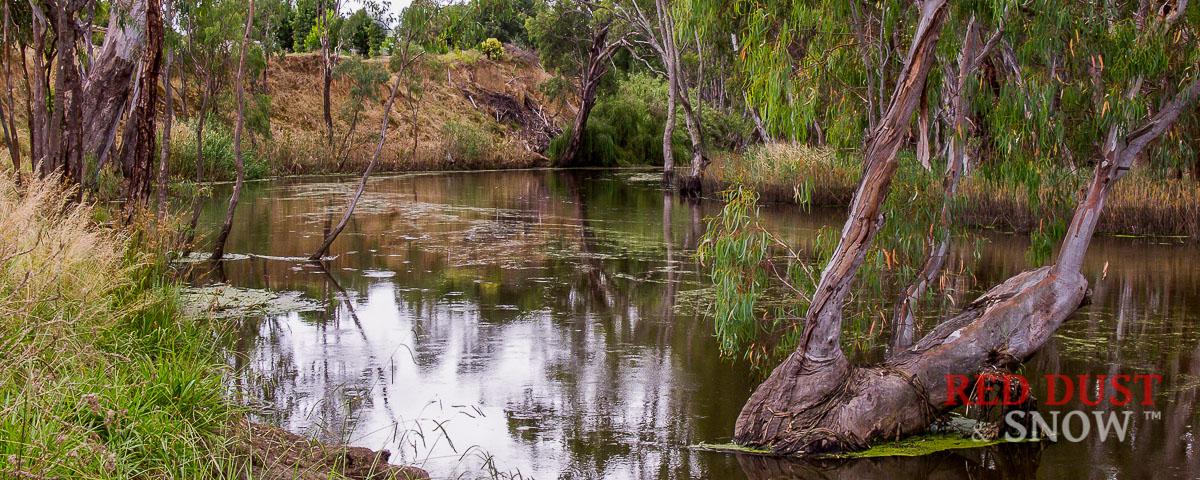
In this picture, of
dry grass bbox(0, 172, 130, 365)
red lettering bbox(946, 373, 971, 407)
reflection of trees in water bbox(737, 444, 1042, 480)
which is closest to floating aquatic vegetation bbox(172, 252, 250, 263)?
dry grass bbox(0, 172, 130, 365)

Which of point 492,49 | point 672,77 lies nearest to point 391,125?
point 492,49

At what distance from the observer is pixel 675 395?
252 inches

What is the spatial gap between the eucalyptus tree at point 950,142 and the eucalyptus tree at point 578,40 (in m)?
22.1

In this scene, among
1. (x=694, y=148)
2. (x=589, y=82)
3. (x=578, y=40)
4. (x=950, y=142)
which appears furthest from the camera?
(x=589, y=82)

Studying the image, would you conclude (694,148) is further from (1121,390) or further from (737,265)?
(737,265)

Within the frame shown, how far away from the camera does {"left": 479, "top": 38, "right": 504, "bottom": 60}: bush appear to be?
1672 inches

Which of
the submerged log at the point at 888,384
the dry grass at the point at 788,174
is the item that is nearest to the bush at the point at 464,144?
the dry grass at the point at 788,174

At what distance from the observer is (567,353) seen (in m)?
7.49

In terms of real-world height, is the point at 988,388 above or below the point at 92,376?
below

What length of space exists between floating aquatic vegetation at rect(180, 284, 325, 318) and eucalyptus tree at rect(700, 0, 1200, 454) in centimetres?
426

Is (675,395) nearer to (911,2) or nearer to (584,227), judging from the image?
(911,2)

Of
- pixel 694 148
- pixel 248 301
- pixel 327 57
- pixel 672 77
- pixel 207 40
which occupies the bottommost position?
pixel 248 301

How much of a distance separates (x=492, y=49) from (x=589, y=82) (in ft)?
40.4

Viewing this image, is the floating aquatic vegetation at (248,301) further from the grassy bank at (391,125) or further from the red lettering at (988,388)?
the grassy bank at (391,125)
